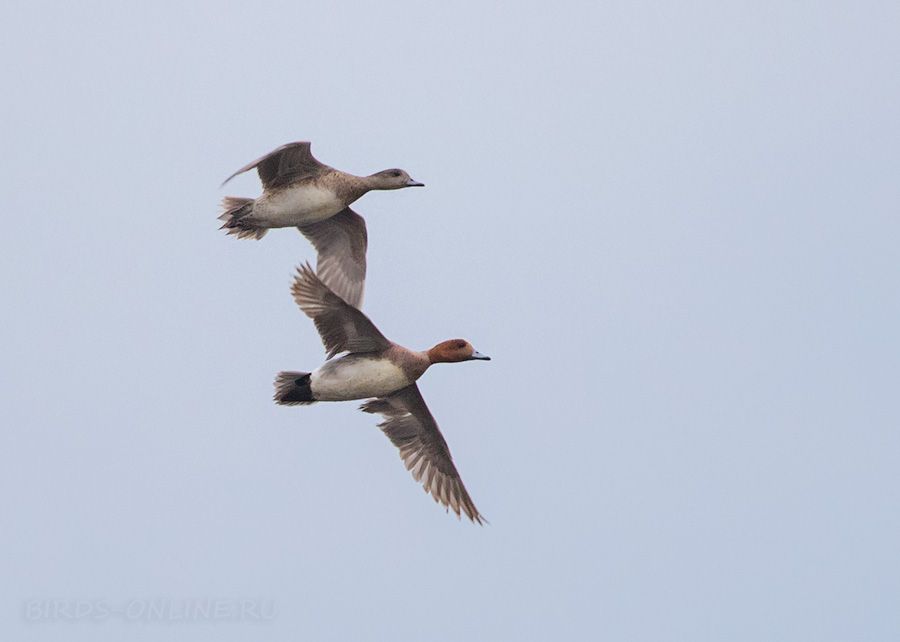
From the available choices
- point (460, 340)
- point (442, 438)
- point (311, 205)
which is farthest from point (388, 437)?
point (311, 205)

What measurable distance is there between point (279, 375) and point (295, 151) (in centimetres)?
209

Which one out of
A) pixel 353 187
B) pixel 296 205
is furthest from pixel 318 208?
pixel 353 187

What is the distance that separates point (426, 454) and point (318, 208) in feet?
8.03

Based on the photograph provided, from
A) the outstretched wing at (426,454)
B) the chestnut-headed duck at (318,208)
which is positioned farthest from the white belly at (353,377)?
the chestnut-headed duck at (318,208)

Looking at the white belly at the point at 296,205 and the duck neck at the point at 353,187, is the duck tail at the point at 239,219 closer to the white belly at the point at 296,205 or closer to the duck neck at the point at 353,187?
the white belly at the point at 296,205

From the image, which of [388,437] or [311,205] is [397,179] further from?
[388,437]

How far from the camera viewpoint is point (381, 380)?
41.6 feet

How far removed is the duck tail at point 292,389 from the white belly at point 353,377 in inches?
3.5

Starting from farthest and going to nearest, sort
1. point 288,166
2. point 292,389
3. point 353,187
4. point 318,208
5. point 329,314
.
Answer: point 353,187
point 318,208
point 288,166
point 292,389
point 329,314

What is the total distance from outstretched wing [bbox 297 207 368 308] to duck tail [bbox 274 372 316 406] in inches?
69.7

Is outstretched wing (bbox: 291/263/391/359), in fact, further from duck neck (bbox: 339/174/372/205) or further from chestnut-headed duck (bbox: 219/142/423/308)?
duck neck (bbox: 339/174/372/205)

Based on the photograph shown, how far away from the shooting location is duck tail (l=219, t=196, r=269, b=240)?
13961mm

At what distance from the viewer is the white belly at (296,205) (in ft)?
45.4

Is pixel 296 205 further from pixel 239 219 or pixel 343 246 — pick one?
pixel 343 246
